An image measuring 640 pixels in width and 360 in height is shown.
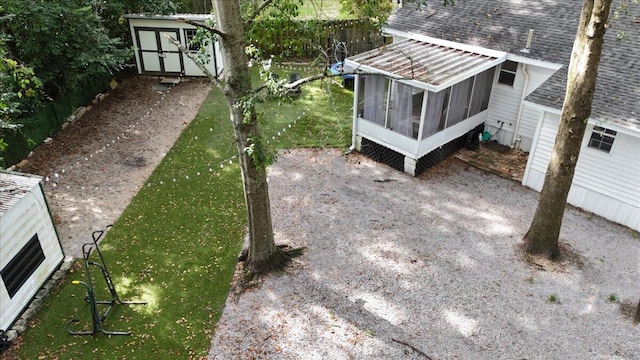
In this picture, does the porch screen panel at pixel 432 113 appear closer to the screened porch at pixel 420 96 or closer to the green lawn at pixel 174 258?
the screened porch at pixel 420 96

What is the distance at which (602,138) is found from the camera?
1134 cm

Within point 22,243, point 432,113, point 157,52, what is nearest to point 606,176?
point 432,113

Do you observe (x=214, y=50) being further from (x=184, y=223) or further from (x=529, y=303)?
(x=529, y=303)

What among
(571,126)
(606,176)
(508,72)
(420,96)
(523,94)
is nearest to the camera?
(571,126)

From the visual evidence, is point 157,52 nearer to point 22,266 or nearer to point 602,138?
point 22,266

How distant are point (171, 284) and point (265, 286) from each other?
1897 mm

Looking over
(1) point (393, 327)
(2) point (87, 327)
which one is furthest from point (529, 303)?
(2) point (87, 327)

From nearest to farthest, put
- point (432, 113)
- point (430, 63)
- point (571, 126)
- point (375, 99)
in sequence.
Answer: point (571, 126) → point (432, 113) → point (430, 63) → point (375, 99)

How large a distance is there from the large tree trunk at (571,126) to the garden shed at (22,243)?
1006 centimetres

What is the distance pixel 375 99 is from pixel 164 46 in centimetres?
992

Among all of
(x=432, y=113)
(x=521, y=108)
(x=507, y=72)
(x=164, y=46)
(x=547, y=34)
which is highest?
(x=547, y=34)

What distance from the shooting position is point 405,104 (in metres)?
12.8

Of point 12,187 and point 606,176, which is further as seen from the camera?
point 606,176

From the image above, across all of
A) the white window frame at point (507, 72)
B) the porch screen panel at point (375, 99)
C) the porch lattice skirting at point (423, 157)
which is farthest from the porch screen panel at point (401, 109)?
the white window frame at point (507, 72)
